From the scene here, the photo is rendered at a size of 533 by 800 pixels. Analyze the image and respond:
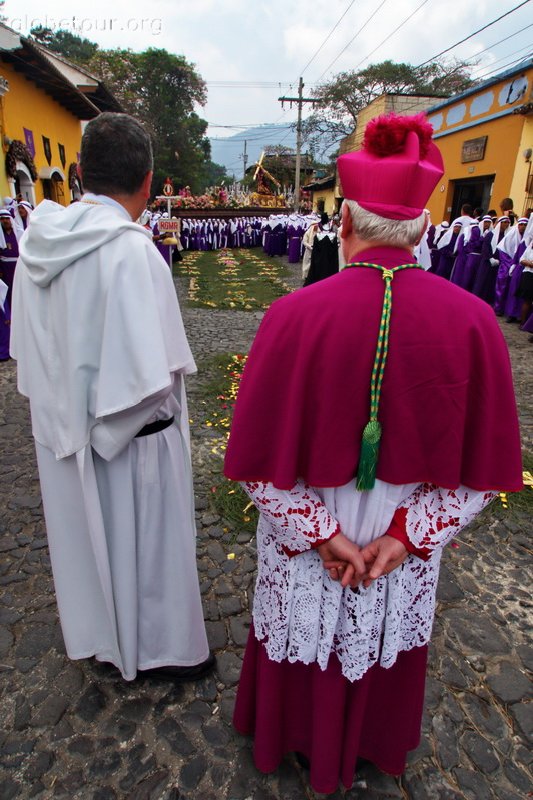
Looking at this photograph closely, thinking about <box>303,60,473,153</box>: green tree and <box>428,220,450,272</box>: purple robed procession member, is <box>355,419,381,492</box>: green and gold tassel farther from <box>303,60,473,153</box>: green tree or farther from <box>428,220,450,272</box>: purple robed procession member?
<box>303,60,473,153</box>: green tree

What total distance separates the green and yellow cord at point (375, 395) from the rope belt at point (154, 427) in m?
0.88

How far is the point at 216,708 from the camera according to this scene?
2.17 meters

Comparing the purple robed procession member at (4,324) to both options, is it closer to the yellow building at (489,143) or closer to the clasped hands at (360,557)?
the clasped hands at (360,557)

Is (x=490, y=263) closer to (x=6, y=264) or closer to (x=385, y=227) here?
(x=6, y=264)

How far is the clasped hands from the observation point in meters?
1.34

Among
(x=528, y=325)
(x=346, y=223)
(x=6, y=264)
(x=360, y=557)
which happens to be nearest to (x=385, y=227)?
(x=346, y=223)

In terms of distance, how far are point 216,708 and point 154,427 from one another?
1.32 m

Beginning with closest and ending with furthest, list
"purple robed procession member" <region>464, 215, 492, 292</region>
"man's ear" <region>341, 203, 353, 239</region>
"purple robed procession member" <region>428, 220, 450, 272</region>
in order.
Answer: "man's ear" <region>341, 203, 353, 239</region>, "purple robed procession member" <region>464, 215, 492, 292</region>, "purple robed procession member" <region>428, 220, 450, 272</region>

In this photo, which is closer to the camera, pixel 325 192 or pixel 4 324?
pixel 4 324

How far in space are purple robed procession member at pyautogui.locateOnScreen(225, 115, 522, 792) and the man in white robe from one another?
0.52 m

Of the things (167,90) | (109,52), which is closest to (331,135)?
(167,90)

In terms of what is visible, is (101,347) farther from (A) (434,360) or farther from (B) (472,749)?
(B) (472,749)

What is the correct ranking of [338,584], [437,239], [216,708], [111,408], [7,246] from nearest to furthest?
[338,584], [111,408], [216,708], [7,246], [437,239]

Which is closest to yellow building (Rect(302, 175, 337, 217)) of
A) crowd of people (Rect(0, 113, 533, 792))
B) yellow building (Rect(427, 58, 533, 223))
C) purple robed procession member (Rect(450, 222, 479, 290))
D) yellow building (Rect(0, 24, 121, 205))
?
yellow building (Rect(427, 58, 533, 223))
